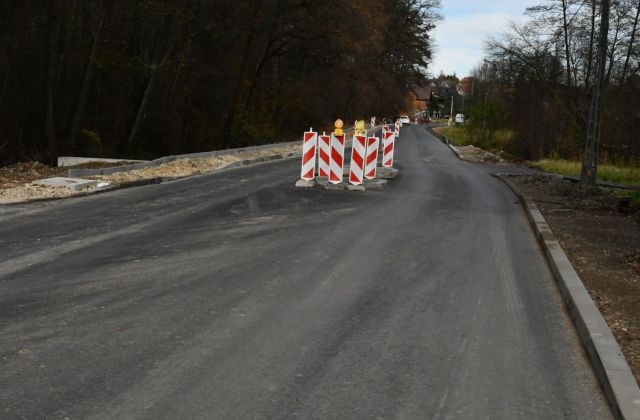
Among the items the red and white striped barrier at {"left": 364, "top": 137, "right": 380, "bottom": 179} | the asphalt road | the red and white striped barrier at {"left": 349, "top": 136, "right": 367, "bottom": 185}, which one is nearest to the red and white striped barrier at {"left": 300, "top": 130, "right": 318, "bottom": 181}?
the red and white striped barrier at {"left": 349, "top": 136, "right": 367, "bottom": 185}

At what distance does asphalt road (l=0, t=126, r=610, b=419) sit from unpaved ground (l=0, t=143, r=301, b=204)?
78.5 inches

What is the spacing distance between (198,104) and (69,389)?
96.5 feet

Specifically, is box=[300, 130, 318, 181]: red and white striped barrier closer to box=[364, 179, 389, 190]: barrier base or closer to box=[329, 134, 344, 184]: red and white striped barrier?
box=[329, 134, 344, 184]: red and white striped barrier

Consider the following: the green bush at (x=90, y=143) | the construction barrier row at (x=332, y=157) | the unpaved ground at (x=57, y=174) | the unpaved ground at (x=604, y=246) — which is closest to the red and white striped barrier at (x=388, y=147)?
the construction barrier row at (x=332, y=157)

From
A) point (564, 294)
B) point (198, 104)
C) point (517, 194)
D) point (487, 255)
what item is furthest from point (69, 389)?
point (198, 104)

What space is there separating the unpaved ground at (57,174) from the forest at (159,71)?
2.82 metres

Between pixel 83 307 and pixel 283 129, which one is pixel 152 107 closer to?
pixel 283 129

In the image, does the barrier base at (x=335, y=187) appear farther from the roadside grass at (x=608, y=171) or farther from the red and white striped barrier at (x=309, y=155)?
the roadside grass at (x=608, y=171)

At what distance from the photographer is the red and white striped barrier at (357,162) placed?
52.0 ft

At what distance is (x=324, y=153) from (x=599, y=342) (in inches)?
442

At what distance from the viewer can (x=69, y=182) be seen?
1412cm

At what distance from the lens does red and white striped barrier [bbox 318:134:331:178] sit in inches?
627

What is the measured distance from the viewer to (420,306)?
254 inches

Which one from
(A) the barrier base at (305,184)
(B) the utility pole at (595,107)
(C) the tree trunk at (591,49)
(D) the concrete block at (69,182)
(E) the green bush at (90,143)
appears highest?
(C) the tree trunk at (591,49)
